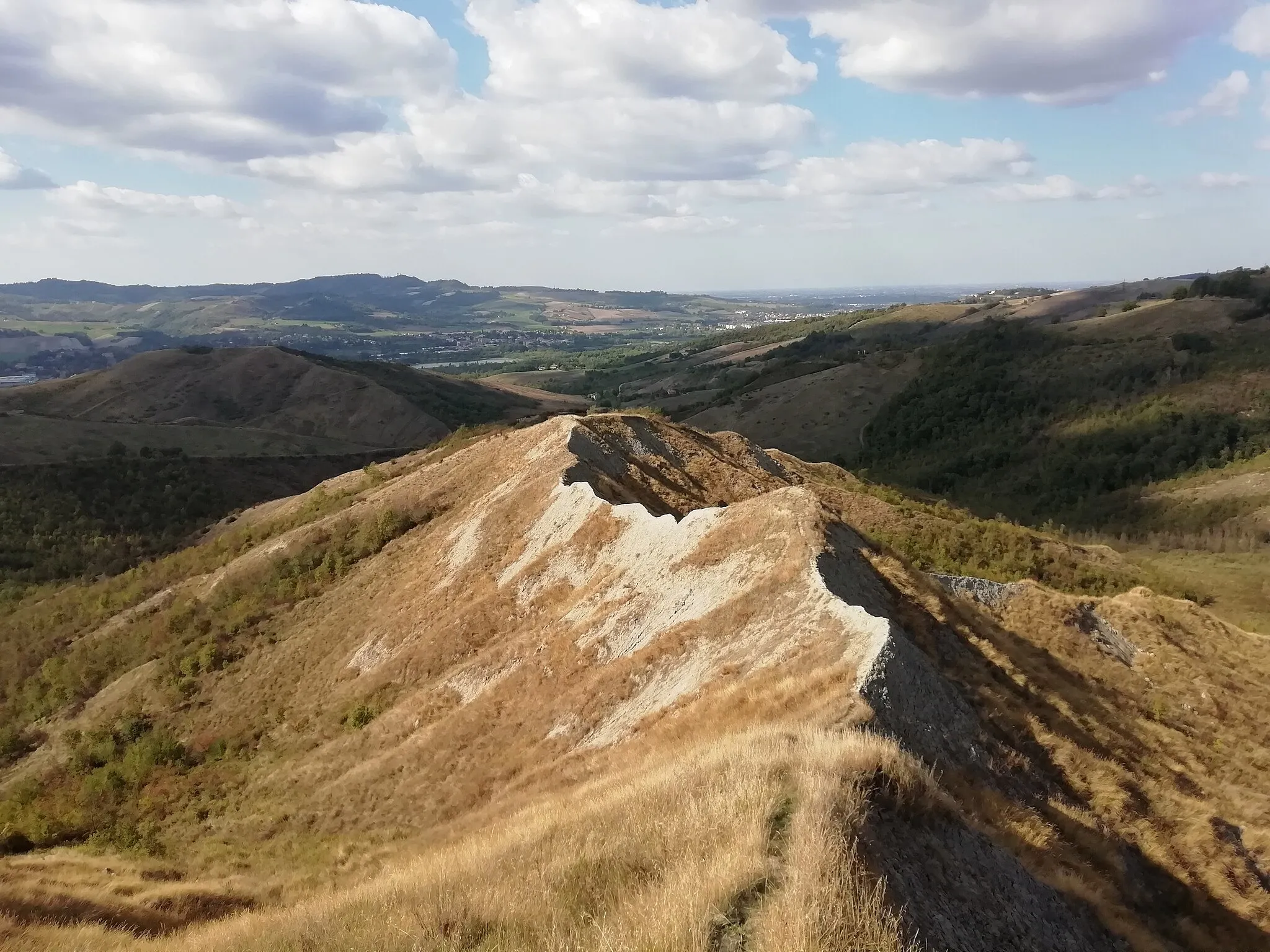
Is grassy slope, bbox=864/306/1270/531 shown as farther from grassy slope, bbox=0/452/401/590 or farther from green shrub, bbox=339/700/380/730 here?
grassy slope, bbox=0/452/401/590

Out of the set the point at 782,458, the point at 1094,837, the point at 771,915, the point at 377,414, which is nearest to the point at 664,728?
the point at 1094,837

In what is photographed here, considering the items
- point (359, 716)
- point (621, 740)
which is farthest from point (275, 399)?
point (621, 740)

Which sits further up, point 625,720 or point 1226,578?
point 625,720

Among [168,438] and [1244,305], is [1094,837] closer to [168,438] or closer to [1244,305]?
[168,438]

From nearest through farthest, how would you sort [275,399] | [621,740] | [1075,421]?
[621,740], [1075,421], [275,399]

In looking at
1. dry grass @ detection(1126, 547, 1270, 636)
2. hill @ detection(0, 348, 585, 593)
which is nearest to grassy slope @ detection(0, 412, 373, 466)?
hill @ detection(0, 348, 585, 593)

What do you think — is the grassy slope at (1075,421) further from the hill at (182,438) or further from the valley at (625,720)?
the hill at (182,438)

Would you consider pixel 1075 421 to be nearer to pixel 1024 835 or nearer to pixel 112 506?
pixel 1024 835
